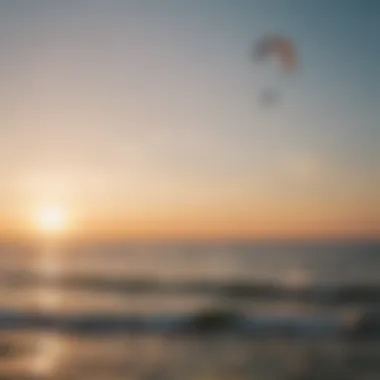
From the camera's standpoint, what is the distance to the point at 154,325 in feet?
19.6

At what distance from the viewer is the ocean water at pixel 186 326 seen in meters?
4.23

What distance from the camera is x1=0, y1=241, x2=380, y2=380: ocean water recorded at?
423 cm

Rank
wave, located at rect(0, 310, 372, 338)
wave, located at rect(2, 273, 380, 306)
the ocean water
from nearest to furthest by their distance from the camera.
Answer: the ocean water
wave, located at rect(0, 310, 372, 338)
wave, located at rect(2, 273, 380, 306)

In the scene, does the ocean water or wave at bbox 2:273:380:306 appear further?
wave at bbox 2:273:380:306

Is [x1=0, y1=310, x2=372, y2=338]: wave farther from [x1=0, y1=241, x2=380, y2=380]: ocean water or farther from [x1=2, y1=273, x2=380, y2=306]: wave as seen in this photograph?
[x1=2, y1=273, x2=380, y2=306]: wave

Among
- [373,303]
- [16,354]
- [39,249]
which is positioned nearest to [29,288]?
[16,354]

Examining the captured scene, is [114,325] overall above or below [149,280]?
below

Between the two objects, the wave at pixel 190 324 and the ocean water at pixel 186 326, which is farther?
the wave at pixel 190 324

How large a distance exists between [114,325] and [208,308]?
1378 millimetres

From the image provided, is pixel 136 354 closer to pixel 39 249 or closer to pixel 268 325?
pixel 268 325

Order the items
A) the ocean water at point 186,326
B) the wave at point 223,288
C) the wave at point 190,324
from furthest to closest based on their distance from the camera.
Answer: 1. the wave at point 223,288
2. the wave at point 190,324
3. the ocean water at point 186,326

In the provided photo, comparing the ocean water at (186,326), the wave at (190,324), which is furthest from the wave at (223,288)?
the wave at (190,324)

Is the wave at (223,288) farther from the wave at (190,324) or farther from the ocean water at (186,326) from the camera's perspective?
the wave at (190,324)

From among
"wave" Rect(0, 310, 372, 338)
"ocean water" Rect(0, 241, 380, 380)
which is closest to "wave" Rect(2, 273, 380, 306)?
"ocean water" Rect(0, 241, 380, 380)
